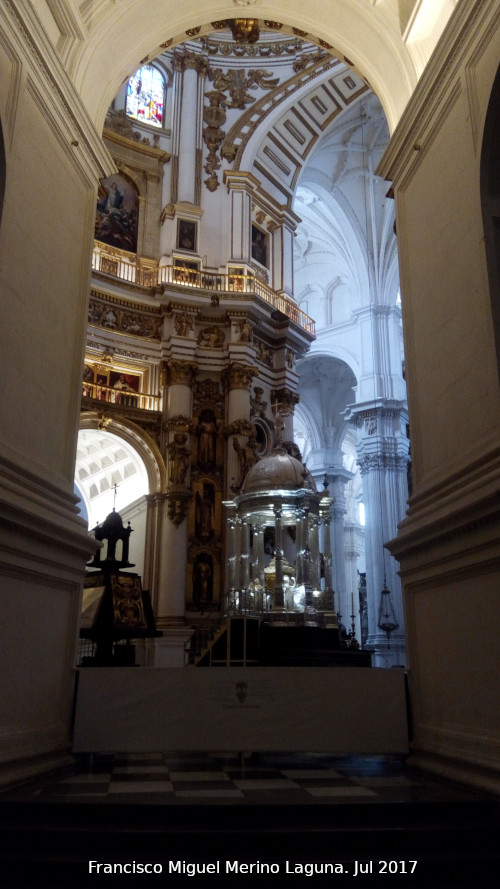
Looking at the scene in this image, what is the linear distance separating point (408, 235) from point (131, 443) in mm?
10590

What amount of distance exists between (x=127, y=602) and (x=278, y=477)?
5.30 meters

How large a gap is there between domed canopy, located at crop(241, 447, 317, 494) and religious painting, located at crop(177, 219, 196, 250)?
21.6ft

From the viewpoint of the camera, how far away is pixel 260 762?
21.1 ft

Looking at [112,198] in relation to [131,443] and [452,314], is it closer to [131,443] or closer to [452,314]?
[131,443]

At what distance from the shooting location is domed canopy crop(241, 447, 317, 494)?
13.8 meters

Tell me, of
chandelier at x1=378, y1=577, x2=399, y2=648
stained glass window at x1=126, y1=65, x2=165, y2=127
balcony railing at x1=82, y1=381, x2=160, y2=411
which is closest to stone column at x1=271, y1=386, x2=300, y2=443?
balcony railing at x1=82, y1=381, x2=160, y2=411

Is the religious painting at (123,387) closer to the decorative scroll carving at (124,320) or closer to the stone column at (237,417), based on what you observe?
the decorative scroll carving at (124,320)

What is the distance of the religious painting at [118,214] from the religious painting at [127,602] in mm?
10765

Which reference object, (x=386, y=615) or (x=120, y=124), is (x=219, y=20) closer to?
(x=120, y=124)

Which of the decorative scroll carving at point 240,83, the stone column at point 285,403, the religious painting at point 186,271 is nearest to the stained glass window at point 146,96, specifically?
the decorative scroll carving at point 240,83

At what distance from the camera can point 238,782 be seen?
5117mm

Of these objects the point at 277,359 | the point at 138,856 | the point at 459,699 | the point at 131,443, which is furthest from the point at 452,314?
the point at 277,359

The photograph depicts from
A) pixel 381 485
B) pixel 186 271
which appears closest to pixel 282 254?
pixel 186 271

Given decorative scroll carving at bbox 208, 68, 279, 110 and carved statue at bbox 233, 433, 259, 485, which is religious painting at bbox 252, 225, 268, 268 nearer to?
decorative scroll carving at bbox 208, 68, 279, 110
